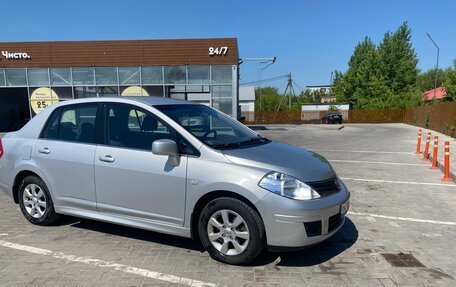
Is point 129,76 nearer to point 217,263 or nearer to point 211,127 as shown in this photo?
point 211,127

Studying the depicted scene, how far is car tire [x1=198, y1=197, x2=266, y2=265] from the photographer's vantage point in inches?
143

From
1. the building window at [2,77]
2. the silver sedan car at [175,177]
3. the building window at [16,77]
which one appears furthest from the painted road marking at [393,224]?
the building window at [2,77]

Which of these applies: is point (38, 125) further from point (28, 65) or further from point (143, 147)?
point (28, 65)

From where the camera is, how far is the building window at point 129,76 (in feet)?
74.6

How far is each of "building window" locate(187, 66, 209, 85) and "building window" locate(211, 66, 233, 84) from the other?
43 cm

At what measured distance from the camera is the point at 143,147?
4215mm

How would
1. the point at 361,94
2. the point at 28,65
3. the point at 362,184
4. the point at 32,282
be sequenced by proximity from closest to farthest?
the point at 32,282 < the point at 362,184 < the point at 28,65 < the point at 361,94

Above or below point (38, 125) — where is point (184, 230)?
below

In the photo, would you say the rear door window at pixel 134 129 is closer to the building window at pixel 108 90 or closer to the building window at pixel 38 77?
the building window at pixel 108 90

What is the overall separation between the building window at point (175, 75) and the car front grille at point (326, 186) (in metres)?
19.6

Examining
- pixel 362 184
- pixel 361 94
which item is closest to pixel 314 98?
pixel 361 94

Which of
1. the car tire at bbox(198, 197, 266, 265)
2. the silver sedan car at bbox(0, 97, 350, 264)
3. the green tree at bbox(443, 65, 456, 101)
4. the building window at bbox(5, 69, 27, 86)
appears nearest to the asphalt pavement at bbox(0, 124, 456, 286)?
the car tire at bbox(198, 197, 266, 265)

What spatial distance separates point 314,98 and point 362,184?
88.5 meters

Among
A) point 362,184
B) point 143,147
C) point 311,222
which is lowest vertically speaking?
point 362,184
